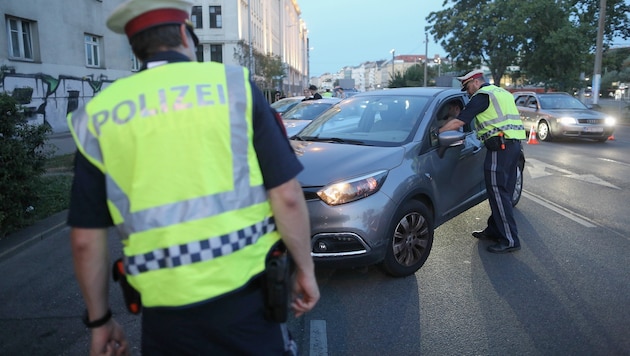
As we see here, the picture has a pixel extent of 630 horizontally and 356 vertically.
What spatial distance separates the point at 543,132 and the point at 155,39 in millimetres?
16554

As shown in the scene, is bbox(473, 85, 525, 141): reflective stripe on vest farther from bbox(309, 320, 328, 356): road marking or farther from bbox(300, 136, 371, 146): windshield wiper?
bbox(309, 320, 328, 356): road marking

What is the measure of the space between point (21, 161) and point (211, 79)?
5.14m

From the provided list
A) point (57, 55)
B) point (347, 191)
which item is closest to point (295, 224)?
point (347, 191)

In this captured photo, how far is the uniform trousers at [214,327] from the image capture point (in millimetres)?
1524

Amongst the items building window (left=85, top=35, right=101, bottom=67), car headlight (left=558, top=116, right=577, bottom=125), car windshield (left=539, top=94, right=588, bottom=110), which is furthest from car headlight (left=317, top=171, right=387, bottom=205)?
building window (left=85, top=35, right=101, bottom=67)

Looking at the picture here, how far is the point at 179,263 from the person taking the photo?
1.45m

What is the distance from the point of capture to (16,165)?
18.2 ft

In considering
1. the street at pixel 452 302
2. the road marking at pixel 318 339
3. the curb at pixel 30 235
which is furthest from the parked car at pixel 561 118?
the curb at pixel 30 235

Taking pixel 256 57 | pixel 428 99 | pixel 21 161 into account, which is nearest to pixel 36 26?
pixel 21 161

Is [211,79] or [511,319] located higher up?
[211,79]

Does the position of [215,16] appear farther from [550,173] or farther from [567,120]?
[550,173]

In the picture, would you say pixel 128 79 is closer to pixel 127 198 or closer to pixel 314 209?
pixel 127 198

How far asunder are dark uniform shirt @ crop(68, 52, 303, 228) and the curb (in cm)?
448

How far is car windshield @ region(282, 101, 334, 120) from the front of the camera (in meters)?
11.5
